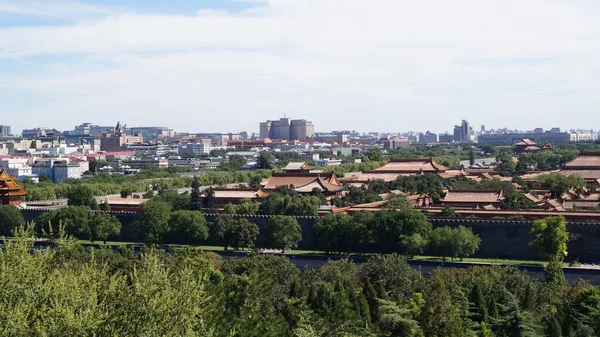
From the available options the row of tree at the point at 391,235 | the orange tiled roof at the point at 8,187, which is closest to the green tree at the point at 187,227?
the row of tree at the point at 391,235

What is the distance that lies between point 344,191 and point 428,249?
22329mm

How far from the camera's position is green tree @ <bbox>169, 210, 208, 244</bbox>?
53844mm

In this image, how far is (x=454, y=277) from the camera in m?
33.6

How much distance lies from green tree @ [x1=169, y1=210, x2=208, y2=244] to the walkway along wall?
1135mm

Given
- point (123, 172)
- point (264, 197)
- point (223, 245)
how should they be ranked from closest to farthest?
1. point (223, 245)
2. point (264, 197)
3. point (123, 172)

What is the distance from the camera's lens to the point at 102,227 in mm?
56000

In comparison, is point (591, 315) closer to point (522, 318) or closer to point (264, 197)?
point (522, 318)

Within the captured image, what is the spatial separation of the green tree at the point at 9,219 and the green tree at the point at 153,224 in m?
Answer: 9.12

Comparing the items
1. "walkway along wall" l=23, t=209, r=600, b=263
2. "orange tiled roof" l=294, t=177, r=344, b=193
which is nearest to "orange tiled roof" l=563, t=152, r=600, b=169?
"orange tiled roof" l=294, t=177, r=344, b=193

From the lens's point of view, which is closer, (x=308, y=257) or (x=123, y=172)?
(x=308, y=257)

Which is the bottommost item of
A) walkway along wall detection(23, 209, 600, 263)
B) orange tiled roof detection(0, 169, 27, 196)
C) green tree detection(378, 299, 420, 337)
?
walkway along wall detection(23, 209, 600, 263)

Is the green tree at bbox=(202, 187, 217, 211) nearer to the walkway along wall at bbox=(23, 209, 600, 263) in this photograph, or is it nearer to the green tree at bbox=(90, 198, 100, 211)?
the green tree at bbox=(90, 198, 100, 211)

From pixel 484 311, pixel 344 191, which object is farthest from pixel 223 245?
pixel 484 311

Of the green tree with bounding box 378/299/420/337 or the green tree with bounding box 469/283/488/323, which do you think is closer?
the green tree with bounding box 378/299/420/337
